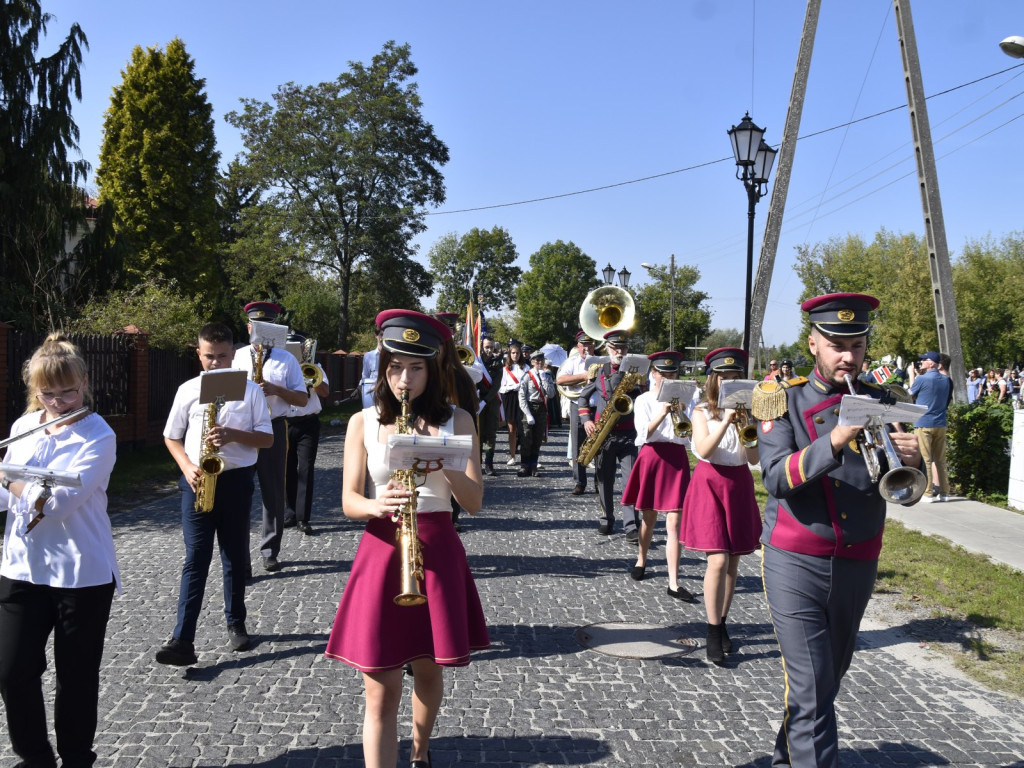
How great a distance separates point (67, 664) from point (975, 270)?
53.6 meters

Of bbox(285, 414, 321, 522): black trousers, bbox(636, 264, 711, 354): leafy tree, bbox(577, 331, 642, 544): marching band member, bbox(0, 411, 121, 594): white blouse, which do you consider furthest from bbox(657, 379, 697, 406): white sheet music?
bbox(636, 264, 711, 354): leafy tree

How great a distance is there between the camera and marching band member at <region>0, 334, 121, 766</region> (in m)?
3.26

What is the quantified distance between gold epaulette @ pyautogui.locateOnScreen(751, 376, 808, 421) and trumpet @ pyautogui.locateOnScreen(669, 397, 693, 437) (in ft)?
9.41

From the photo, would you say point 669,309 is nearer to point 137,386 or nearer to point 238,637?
point 137,386

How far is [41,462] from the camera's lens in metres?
3.37

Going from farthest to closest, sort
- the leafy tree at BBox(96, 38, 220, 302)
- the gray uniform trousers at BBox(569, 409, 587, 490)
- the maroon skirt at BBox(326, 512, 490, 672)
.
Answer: the leafy tree at BBox(96, 38, 220, 302)
the gray uniform trousers at BBox(569, 409, 587, 490)
the maroon skirt at BBox(326, 512, 490, 672)


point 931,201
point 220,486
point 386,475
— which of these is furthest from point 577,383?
point 386,475

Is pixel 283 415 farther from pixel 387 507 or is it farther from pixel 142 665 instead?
pixel 387 507

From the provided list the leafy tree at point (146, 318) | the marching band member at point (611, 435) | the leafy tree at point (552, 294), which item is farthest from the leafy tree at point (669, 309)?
the marching band member at point (611, 435)

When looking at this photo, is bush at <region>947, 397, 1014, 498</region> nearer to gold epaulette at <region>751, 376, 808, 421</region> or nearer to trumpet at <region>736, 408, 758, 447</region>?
trumpet at <region>736, 408, 758, 447</region>

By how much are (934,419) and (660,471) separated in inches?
254

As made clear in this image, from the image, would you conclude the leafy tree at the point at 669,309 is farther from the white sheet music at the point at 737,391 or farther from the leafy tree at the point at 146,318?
the white sheet music at the point at 737,391

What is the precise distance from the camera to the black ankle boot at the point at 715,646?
5.20 meters

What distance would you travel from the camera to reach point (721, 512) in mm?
5352
